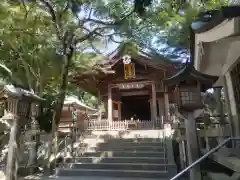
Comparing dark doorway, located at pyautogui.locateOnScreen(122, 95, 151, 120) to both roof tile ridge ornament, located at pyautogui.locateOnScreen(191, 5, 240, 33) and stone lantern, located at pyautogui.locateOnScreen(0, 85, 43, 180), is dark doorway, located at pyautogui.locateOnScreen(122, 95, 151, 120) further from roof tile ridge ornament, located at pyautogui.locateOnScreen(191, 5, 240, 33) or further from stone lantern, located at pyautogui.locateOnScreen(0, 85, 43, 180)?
roof tile ridge ornament, located at pyautogui.locateOnScreen(191, 5, 240, 33)

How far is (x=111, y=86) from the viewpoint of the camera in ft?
59.3

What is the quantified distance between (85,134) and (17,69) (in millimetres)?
6555

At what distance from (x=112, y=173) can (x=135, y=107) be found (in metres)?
14.4

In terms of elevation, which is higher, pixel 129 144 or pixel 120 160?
pixel 129 144

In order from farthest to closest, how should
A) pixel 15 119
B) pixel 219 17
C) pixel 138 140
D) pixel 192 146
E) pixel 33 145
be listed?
1. pixel 138 140
2. pixel 33 145
3. pixel 15 119
4. pixel 192 146
5. pixel 219 17

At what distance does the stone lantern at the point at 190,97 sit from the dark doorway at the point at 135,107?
16248 mm

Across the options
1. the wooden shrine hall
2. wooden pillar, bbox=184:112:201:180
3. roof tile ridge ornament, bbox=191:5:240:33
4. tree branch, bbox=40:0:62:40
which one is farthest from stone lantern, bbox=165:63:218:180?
the wooden shrine hall

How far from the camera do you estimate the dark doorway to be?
2179cm

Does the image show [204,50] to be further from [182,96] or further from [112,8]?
[112,8]

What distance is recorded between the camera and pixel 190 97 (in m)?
4.79

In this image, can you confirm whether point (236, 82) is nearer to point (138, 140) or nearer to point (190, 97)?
point (190, 97)

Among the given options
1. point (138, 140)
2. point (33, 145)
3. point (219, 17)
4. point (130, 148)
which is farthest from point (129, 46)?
point (219, 17)

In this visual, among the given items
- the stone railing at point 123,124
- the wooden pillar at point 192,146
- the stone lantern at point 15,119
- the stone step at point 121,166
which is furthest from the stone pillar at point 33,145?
the wooden pillar at point 192,146

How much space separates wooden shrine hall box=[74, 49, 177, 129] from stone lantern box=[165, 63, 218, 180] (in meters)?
10.2
